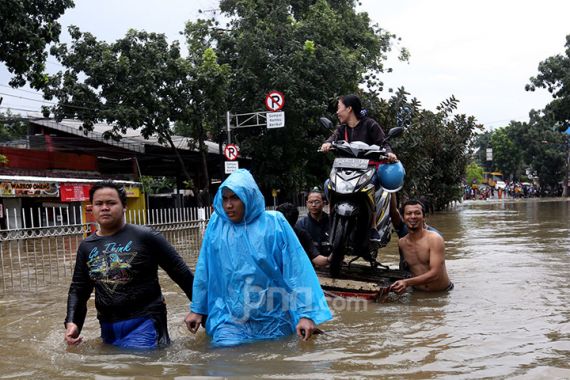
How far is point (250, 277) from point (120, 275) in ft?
2.62

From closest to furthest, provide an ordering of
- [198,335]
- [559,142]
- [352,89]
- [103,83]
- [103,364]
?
1. [103,364]
2. [198,335]
3. [103,83]
4. [352,89]
5. [559,142]

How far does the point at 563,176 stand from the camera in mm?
59188

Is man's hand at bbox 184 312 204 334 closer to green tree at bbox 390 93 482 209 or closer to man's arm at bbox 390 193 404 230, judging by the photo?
man's arm at bbox 390 193 404 230

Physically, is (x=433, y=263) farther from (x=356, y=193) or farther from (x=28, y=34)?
(x=28, y=34)

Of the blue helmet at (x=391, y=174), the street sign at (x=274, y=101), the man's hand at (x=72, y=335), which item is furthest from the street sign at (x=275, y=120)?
the man's hand at (x=72, y=335)

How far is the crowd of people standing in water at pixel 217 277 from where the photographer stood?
151 inches

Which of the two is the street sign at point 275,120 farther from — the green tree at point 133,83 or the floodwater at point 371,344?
the floodwater at point 371,344

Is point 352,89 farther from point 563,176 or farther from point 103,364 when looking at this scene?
point 563,176

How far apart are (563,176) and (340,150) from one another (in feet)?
194

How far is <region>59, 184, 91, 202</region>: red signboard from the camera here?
19945mm

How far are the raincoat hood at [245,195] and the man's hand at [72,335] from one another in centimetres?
110

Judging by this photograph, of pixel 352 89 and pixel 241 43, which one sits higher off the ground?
pixel 241 43

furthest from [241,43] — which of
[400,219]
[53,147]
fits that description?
[400,219]

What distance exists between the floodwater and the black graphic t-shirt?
0.27m
